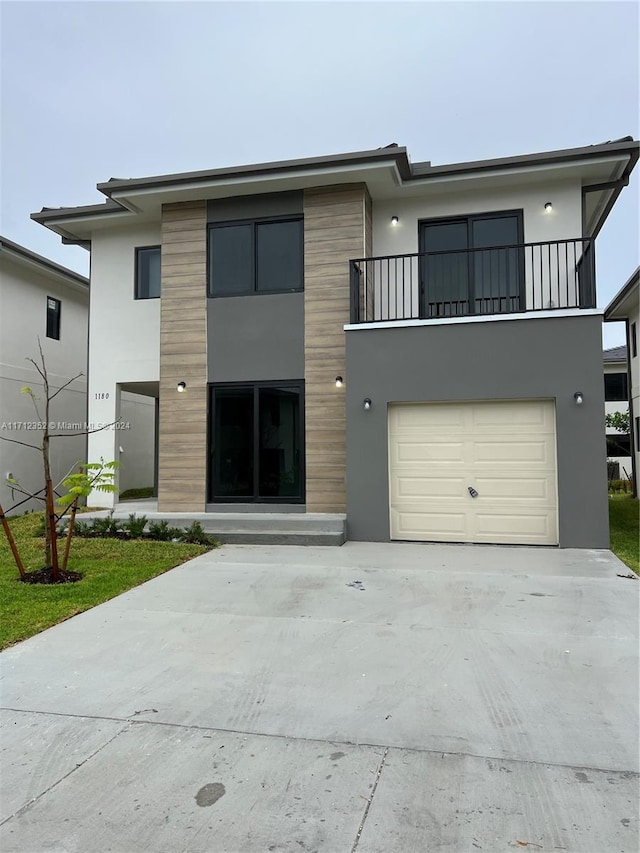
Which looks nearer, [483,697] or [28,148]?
[483,697]

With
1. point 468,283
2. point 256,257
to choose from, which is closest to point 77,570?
point 256,257

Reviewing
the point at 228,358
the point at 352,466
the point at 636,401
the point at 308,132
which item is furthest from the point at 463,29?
the point at 308,132

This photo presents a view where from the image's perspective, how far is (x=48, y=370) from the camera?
13.5 m

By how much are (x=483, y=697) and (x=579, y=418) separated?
17.5ft

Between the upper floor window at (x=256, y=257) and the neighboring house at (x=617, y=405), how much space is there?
16.3 metres

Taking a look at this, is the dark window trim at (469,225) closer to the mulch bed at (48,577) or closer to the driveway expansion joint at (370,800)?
the mulch bed at (48,577)

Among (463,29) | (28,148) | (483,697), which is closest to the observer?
(483,697)

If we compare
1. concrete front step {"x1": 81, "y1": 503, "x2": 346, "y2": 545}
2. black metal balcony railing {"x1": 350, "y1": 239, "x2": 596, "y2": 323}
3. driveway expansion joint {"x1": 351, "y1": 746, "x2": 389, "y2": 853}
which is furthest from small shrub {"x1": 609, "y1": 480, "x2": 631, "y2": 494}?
driveway expansion joint {"x1": 351, "y1": 746, "x2": 389, "y2": 853}

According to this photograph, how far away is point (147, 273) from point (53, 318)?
4.44 meters

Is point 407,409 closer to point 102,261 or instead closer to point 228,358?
point 228,358

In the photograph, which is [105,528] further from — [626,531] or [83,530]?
[626,531]

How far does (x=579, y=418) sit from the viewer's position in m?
7.66

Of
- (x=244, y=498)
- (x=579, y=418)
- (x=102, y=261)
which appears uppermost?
(x=102, y=261)

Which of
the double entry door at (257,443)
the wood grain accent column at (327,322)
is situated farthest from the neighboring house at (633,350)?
the double entry door at (257,443)
